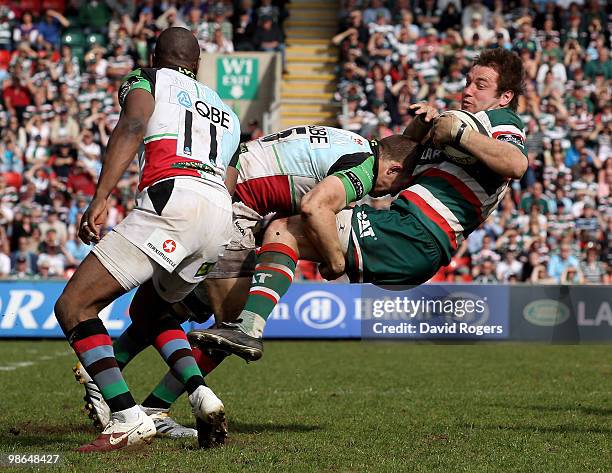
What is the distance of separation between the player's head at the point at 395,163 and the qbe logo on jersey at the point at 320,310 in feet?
33.3

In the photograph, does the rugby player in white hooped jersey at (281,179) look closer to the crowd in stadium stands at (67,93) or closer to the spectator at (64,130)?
the crowd in stadium stands at (67,93)

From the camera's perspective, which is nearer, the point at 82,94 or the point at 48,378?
the point at 48,378

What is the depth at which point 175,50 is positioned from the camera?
6.05 meters

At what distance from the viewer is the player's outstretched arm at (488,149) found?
6160 millimetres

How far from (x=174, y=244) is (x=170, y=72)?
0.96 m

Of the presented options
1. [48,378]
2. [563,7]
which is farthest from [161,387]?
[563,7]

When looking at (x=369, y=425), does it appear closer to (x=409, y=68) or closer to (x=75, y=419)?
(x=75, y=419)

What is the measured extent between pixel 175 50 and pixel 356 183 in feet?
4.18

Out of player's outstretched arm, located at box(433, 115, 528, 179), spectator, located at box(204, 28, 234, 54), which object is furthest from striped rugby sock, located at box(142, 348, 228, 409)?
spectator, located at box(204, 28, 234, 54)

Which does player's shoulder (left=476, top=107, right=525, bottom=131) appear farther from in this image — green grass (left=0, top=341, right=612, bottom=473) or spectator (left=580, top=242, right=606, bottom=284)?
spectator (left=580, top=242, right=606, bottom=284)

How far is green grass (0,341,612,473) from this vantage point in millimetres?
5906

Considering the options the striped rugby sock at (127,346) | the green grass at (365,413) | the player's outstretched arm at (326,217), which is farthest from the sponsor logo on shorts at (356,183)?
the striped rugby sock at (127,346)

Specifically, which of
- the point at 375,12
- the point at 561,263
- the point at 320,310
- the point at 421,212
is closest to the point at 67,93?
the point at 375,12

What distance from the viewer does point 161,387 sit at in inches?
284
